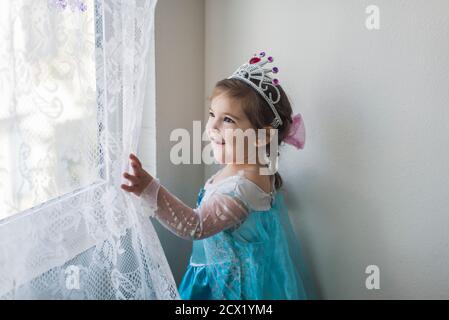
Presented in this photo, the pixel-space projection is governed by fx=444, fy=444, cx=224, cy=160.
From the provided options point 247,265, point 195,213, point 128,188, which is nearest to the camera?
point 128,188

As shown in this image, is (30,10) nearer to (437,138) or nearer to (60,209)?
(60,209)

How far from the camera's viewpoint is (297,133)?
1.11 metres

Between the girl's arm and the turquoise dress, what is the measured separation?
6 centimetres

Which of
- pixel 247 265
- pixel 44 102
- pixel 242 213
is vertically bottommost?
pixel 247 265

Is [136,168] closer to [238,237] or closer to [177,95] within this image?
[238,237]

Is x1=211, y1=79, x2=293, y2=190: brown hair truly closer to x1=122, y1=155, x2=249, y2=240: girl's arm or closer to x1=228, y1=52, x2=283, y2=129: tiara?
x1=228, y1=52, x2=283, y2=129: tiara

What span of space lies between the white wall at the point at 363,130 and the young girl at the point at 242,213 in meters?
0.15

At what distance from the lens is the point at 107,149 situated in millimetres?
791

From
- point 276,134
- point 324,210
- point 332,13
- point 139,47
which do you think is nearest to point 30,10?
point 139,47

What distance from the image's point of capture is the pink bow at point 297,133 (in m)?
1.10

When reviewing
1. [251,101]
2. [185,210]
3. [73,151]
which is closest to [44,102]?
[73,151]

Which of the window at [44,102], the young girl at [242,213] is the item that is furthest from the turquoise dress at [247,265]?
the window at [44,102]

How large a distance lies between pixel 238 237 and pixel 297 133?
300 mm

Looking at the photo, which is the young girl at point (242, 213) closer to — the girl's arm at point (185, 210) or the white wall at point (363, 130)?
the girl's arm at point (185, 210)
